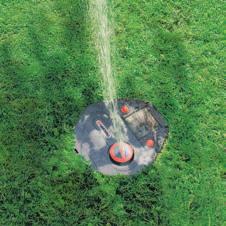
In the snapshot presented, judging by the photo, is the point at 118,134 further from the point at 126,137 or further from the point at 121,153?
the point at 121,153

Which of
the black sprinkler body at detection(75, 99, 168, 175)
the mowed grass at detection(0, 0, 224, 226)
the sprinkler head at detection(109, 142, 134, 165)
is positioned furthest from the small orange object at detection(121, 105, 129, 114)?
the sprinkler head at detection(109, 142, 134, 165)

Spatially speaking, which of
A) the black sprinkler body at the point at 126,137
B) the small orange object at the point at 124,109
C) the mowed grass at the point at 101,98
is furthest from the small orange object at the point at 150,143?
the small orange object at the point at 124,109

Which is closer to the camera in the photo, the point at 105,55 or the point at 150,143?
the point at 150,143

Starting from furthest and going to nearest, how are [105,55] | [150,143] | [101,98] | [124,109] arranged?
1. [105,55]
2. [101,98]
3. [124,109]
4. [150,143]

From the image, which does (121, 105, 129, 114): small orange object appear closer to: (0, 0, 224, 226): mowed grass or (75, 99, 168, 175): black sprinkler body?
(75, 99, 168, 175): black sprinkler body

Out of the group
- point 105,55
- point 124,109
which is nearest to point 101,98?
point 124,109

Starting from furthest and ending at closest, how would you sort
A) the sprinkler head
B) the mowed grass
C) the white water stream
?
the white water stream, the sprinkler head, the mowed grass

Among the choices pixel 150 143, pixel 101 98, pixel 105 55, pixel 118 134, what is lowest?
pixel 150 143
